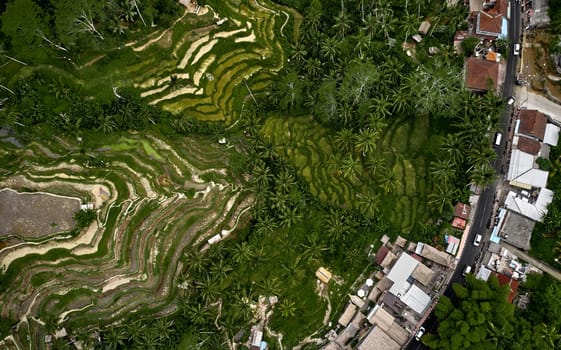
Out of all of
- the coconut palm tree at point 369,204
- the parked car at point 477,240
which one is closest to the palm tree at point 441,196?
the parked car at point 477,240

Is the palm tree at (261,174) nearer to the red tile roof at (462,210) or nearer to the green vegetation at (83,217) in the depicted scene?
the green vegetation at (83,217)

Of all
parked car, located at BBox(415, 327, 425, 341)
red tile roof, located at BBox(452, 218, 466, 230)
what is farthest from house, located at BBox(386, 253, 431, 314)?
red tile roof, located at BBox(452, 218, 466, 230)

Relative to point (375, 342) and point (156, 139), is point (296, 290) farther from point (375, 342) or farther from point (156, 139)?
point (156, 139)

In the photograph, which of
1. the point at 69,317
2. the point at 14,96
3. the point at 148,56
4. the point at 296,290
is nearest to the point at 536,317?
the point at 296,290

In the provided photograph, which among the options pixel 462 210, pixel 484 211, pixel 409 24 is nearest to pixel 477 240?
pixel 484 211

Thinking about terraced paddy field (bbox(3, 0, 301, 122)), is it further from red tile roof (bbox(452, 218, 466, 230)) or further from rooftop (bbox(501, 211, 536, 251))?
rooftop (bbox(501, 211, 536, 251))
